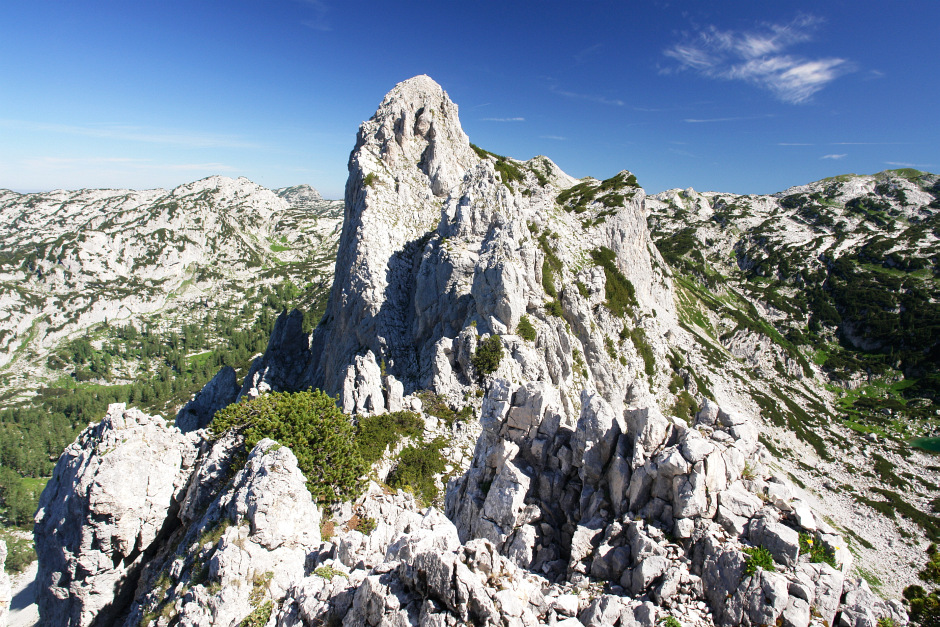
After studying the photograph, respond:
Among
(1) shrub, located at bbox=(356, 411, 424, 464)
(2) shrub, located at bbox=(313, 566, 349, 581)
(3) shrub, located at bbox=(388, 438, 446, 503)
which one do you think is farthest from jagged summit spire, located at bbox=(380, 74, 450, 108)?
(2) shrub, located at bbox=(313, 566, 349, 581)

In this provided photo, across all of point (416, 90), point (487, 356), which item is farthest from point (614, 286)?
point (416, 90)

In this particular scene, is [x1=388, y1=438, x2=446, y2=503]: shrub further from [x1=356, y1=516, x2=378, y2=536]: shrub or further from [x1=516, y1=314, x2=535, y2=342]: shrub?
[x1=516, y1=314, x2=535, y2=342]: shrub

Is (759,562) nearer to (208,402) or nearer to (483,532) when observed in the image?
(483,532)

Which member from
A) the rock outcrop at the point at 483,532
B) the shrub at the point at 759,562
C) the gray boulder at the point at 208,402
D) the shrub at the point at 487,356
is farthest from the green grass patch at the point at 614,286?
the gray boulder at the point at 208,402

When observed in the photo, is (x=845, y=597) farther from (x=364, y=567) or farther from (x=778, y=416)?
(x=778, y=416)

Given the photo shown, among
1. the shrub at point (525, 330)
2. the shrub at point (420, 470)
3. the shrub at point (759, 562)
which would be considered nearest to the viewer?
the shrub at point (759, 562)

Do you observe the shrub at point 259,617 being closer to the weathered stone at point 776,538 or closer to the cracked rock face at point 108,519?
the cracked rock face at point 108,519
